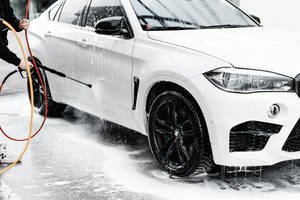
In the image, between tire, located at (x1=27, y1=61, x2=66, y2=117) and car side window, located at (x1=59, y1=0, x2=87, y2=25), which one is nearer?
car side window, located at (x1=59, y1=0, x2=87, y2=25)

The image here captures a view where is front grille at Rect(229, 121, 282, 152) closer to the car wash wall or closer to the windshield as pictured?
the windshield

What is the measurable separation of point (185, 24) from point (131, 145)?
1.65 m

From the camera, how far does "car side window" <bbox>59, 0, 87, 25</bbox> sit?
6.16m

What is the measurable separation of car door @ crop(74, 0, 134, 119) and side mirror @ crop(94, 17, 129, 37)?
0.26ft

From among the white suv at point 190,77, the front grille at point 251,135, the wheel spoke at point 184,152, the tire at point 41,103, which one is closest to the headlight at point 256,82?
the white suv at point 190,77

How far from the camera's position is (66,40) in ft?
20.2

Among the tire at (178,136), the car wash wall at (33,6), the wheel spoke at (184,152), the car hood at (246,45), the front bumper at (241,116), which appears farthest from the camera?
the car wash wall at (33,6)

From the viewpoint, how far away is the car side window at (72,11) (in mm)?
6156

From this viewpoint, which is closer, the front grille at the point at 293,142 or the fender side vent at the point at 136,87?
the front grille at the point at 293,142

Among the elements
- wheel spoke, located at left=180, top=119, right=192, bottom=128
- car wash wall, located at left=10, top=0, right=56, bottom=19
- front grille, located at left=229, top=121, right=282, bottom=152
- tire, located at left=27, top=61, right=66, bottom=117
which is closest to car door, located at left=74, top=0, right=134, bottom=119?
wheel spoke, located at left=180, top=119, right=192, bottom=128

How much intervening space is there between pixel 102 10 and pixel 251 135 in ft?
8.26

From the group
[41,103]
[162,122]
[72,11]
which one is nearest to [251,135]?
[162,122]

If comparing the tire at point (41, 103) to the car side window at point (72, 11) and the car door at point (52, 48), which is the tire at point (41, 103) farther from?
the car side window at point (72, 11)

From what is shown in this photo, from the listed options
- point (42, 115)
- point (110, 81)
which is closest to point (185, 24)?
point (110, 81)
